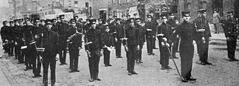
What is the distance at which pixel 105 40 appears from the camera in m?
11.8

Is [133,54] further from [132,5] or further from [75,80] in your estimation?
[132,5]

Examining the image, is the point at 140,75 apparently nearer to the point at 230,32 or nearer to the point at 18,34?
the point at 230,32

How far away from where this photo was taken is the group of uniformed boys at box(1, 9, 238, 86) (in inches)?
397

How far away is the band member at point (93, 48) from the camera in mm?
10617

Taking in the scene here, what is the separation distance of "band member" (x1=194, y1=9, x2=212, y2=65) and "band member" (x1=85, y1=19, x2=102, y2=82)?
13.6ft

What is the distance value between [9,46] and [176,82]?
36.9 feet

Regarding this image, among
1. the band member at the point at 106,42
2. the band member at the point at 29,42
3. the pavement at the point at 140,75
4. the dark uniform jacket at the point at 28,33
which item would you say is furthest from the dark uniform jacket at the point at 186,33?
the dark uniform jacket at the point at 28,33

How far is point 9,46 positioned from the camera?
723 inches

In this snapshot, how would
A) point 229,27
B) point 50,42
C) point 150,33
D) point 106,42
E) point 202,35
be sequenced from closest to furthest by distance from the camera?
1. point 50,42
2. point 106,42
3. point 202,35
4. point 229,27
5. point 150,33

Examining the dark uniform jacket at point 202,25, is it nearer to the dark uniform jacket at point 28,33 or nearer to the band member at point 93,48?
the band member at point 93,48

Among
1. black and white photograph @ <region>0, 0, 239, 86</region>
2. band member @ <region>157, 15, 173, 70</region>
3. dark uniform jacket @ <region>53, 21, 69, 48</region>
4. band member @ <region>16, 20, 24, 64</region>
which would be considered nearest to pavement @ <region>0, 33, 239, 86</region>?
black and white photograph @ <region>0, 0, 239, 86</region>

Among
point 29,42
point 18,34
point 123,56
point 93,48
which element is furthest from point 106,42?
point 18,34

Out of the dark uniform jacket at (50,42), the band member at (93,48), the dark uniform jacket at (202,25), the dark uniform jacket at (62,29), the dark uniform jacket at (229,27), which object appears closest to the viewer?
the dark uniform jacket at (50,42)

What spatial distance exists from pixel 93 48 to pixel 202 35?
4.73 m
